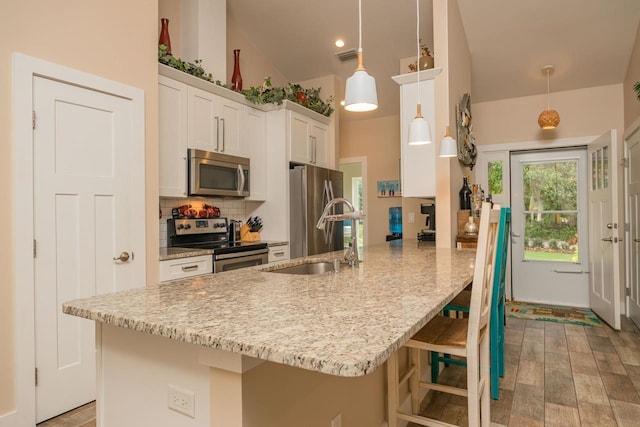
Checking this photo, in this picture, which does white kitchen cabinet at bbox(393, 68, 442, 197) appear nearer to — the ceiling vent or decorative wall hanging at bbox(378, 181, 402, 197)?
A: the ceiling vent

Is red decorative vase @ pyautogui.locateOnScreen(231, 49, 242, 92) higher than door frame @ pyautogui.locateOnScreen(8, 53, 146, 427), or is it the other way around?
red decorative vase @ pyautogui.locateOnScreen(231, 49, 242, 92)

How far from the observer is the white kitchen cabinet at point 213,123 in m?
3.45

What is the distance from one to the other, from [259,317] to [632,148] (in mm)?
4368

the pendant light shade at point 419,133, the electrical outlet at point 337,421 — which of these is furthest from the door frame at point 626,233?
the electrical outlet at point 337,421

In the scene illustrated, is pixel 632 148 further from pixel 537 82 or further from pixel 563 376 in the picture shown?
pixel 563 376

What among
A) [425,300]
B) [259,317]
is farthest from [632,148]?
[259,317]

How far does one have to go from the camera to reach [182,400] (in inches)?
44.8

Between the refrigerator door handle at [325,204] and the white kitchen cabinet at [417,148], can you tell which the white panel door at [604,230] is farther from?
the refrigerator door handle at [325,204]

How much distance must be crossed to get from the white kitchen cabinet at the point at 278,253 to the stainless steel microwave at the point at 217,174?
612mm

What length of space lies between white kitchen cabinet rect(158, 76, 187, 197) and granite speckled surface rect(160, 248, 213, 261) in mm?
458

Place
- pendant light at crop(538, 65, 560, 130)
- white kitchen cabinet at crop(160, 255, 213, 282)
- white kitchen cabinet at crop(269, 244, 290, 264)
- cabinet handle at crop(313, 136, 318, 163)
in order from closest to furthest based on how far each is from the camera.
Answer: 1. white kitchen cabinet at crop(160, 255, 213, 282)
2. white kitchen cabinet at crop(269, 244, 290, 264)
3. pendant light at crop(538, 65, 560, 130)
4. cabinet handle at crop(313, 136, 318, 163)

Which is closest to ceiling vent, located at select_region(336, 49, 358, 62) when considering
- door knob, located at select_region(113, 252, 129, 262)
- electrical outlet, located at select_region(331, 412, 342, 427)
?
door knob, located at select_region(113, 252, 129, 262)

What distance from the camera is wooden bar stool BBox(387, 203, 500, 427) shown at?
1579mm

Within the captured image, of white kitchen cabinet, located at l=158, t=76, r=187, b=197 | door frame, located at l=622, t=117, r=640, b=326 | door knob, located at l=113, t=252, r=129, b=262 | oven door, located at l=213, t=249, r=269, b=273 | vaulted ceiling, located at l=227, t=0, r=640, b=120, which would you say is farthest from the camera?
door frame, located at l=622, t=117, r=640, b=326
